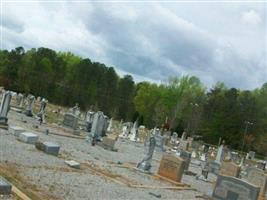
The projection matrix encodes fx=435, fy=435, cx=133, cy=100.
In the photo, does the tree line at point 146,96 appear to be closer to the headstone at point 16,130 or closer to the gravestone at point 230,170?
the gravestone at point 230,170

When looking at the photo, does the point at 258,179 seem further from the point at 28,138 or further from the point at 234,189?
the point at 28,138

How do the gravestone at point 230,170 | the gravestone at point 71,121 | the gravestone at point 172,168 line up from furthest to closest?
the gravestone at point 71,121
the gravestone at point 230,170
the gravestone at point 172,168

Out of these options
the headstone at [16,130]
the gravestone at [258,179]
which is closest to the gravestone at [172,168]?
the gravestone at [258,179]

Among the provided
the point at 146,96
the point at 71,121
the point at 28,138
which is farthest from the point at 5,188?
the point at 146,96

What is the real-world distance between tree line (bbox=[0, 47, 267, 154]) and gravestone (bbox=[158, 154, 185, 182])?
4449 cm

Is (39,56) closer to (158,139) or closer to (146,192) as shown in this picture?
(158,139)

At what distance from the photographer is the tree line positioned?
2749 inches

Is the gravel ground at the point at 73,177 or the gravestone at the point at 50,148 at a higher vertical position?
the gravestone at the point at 50,148

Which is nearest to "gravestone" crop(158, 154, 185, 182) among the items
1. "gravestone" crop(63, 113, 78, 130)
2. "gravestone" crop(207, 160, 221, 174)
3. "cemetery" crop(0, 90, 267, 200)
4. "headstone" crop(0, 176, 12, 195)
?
"cemetery" crop(0, 90, 267, 200)

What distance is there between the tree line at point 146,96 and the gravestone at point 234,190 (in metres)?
46.8

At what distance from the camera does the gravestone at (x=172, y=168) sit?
56.4 ft

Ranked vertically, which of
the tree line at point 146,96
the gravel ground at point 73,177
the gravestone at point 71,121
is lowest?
the gravel ground at point 73,177

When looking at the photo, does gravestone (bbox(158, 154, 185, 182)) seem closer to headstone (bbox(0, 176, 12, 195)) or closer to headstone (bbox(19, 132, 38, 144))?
headstone (bbox(19, 132, 38, 144))

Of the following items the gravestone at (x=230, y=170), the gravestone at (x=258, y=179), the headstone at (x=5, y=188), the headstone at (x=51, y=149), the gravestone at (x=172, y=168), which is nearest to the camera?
the headstone at (x=5, y=188)
